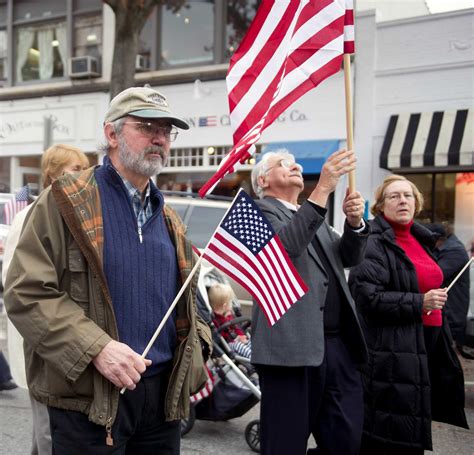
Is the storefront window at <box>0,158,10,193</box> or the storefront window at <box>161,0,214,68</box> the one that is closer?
the storefront window at <box>161,0,214,68</box>

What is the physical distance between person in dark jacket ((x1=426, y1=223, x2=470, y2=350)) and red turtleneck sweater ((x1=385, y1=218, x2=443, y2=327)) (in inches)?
62.4

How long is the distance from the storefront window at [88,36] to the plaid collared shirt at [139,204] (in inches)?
593

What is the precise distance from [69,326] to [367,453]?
2.52 meters

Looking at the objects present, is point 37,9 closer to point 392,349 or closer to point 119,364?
point 392,349

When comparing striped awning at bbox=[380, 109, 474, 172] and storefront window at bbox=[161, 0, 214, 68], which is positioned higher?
storefront window at bbox=[161, 0, 214, 68]

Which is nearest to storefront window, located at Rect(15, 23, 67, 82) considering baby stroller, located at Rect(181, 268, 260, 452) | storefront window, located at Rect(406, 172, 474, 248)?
storefront window, located at Rect(406, 172, 474, 248)

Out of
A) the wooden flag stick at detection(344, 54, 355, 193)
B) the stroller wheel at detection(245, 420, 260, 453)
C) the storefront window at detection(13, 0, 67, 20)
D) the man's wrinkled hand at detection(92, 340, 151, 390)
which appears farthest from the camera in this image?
the storefront window at detection(13, 0, 67, 20)

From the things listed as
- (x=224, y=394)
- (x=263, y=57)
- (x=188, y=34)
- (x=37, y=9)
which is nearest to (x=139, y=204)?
(x=263, y=57)

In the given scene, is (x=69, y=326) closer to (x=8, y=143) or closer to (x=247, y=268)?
(x=247, y=268)

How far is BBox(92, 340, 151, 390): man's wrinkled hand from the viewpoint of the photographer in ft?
6.83

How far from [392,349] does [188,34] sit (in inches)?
527

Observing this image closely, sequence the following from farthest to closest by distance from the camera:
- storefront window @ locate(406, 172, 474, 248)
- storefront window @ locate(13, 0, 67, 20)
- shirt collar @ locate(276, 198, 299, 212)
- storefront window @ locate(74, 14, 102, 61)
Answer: storefront window @ locate(13, 0, 67, 20) < storefront window @ locate(74, 14, 102, 61) < storefront window @ locate(406, 172, 474, 248) < shirt collar @ locate(276, 198, 299, 212)

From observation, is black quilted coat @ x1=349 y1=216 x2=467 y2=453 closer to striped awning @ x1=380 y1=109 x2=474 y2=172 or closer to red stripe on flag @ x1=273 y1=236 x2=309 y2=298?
red stripe on flag @ x1=273 y1=236 x2=309 y2=298

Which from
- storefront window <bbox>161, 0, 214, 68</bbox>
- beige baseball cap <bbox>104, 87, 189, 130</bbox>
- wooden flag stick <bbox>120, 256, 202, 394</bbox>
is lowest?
wooden flag stick <bbox>120, 256, 202, 394</bbox>
